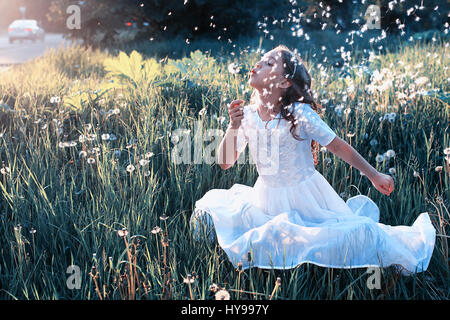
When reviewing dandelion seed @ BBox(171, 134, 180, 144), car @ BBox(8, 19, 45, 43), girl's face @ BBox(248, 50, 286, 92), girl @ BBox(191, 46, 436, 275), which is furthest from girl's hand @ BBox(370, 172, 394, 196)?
car @ BBox(8, 19, 45, 43)

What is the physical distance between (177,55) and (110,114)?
6.49 m

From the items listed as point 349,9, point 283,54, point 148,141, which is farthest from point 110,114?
point 349,9

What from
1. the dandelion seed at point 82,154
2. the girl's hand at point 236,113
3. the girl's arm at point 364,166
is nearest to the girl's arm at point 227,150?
the girl's hand at point 236,113

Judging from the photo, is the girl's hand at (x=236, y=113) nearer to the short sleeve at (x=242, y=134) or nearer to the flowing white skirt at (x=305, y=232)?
the short sleeve at (x=242, y=134)

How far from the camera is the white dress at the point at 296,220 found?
1870mm

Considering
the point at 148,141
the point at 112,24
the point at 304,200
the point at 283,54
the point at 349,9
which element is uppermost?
the point at 349,9

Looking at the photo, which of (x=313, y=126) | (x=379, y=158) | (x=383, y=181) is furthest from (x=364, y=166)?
(x=379, y=158)

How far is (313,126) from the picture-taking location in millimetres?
1997

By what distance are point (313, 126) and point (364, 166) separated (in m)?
0.28

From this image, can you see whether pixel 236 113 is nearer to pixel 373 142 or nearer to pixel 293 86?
pixel 293 86

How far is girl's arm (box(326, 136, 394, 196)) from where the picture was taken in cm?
194

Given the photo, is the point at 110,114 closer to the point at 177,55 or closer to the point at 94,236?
the point at 94,236
